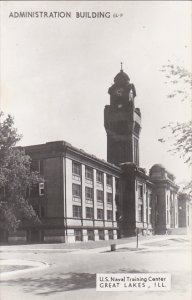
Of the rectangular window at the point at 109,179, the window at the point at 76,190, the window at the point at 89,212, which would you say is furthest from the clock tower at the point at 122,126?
the window at the point at 89,212

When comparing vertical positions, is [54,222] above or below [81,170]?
below

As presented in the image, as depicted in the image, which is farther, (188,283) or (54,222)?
(54,222)

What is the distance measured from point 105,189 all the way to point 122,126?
1035 cm

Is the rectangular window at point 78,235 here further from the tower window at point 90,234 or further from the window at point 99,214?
the window at point 99,214

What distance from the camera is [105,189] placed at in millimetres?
57562

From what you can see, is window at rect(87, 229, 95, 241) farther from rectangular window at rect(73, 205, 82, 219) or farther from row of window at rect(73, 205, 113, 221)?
rectangular window at rect(73, 205, 82, 219)

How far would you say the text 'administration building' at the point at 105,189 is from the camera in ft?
148

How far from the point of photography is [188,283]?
48.1 feet

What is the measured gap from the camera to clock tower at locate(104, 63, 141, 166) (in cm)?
5622

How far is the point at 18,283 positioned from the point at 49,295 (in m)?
2.74

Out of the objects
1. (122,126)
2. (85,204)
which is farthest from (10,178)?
(122,126)

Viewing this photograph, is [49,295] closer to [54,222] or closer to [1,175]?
[1,175]

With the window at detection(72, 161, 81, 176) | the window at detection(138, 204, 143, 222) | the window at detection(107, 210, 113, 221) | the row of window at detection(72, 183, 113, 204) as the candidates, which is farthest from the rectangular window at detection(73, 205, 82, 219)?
the window at detection(138, 204, 143, 222)

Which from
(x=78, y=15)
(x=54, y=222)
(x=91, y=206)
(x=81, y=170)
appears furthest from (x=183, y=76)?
(x=91, y=206)
